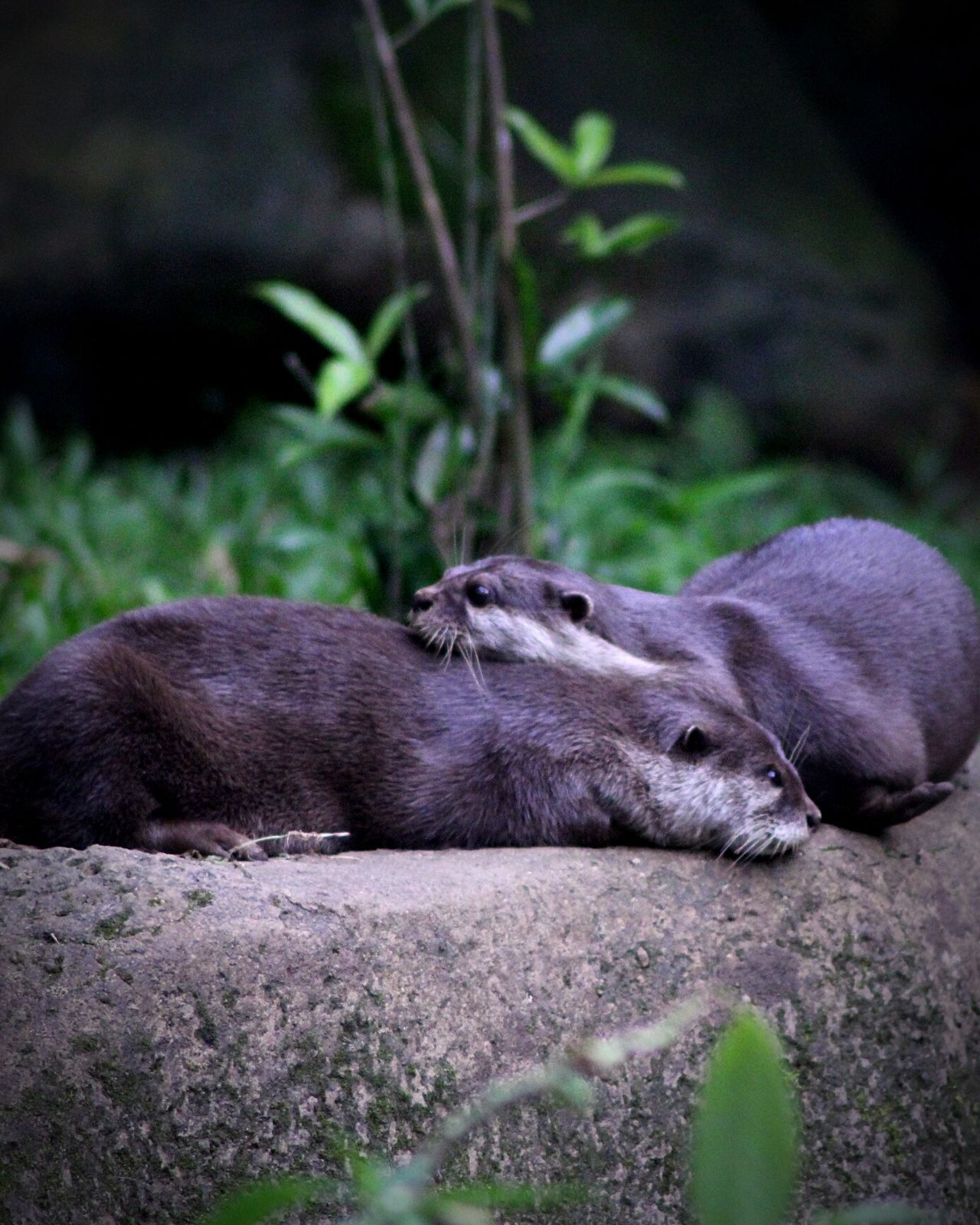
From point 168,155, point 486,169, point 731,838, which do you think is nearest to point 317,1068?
point 731,838

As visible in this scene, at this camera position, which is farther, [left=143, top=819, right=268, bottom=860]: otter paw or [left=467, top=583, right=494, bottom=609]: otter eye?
[left=467, top=583, right=494, bottom=609]: otter eye

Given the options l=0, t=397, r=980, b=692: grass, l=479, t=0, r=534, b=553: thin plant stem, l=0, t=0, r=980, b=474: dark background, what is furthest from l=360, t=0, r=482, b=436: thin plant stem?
l=0, t=0, r=980, b=474: dark background

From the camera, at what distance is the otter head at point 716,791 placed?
255 cm

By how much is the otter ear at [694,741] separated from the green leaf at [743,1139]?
1.89m

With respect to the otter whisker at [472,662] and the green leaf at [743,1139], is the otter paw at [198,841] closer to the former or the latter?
the otter whisker at [472,662]

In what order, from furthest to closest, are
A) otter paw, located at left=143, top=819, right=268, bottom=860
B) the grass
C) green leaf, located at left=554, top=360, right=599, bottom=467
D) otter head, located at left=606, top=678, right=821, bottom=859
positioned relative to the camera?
the grass
green leaf, located at left=554, top=360, right=599, bottom=467
otter head, located at left=606, top=678, right=821, bottom=859
otter paw, located at left=143, top=819, right=268, bottom=860

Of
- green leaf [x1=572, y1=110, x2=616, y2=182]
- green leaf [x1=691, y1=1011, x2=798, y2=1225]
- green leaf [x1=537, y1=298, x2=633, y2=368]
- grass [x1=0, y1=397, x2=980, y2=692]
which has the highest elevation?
green leaf [x1=691, y1=1011, x2=798, y2=1225]

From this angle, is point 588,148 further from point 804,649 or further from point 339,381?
point 804,649

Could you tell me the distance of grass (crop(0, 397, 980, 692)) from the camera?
4570 mm

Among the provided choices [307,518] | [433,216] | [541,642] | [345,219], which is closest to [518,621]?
[541,642]

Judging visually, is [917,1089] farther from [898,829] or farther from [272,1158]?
[272,1158]

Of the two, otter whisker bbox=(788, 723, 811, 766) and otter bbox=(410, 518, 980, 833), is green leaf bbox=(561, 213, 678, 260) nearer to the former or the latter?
otter bbox=(410, 518, 980, 833)

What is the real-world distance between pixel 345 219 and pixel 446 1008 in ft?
17.5

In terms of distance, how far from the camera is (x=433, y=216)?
394 cm
